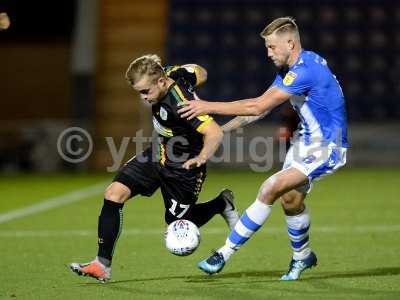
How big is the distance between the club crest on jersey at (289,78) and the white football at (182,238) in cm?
122

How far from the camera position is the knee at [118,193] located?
6844 mm

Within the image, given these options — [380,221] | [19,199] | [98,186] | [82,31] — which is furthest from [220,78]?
[380,221]

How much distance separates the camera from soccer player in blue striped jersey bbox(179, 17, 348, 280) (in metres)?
6.62

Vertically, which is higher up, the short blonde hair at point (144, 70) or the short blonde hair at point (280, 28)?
the short blonde hair at point (280, 28)

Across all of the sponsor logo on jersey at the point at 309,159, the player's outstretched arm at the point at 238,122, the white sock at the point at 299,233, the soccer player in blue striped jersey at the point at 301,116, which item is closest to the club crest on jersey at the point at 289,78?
the soccer player in blue striped jersey at the point at 301,116

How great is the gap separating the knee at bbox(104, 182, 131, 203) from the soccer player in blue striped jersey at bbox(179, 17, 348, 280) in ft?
2.43

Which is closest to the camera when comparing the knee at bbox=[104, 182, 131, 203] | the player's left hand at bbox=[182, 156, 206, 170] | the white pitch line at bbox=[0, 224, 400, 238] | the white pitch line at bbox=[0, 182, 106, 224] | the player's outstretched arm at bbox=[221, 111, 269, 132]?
the player's left hand at bbox=[182, 156, 206, 170]

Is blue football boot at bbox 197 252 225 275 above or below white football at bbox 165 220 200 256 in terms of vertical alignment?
below

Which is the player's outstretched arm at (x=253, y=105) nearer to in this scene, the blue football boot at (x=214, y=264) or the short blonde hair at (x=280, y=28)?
the short blonde hair at (x=280, y=28)

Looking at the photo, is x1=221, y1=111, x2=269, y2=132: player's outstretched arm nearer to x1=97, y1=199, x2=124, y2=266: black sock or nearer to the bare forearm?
the bare forearm

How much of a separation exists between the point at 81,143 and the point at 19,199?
456 centimetres

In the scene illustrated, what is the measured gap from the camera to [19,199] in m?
13.7

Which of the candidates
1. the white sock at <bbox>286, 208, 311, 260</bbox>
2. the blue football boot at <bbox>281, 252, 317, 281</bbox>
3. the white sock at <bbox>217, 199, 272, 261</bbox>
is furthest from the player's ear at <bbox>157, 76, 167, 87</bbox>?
the blue football boot at <bbox>281, 252, 317, 281</bbox>

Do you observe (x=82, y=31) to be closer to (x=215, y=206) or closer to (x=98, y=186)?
(x=98, y=186)
